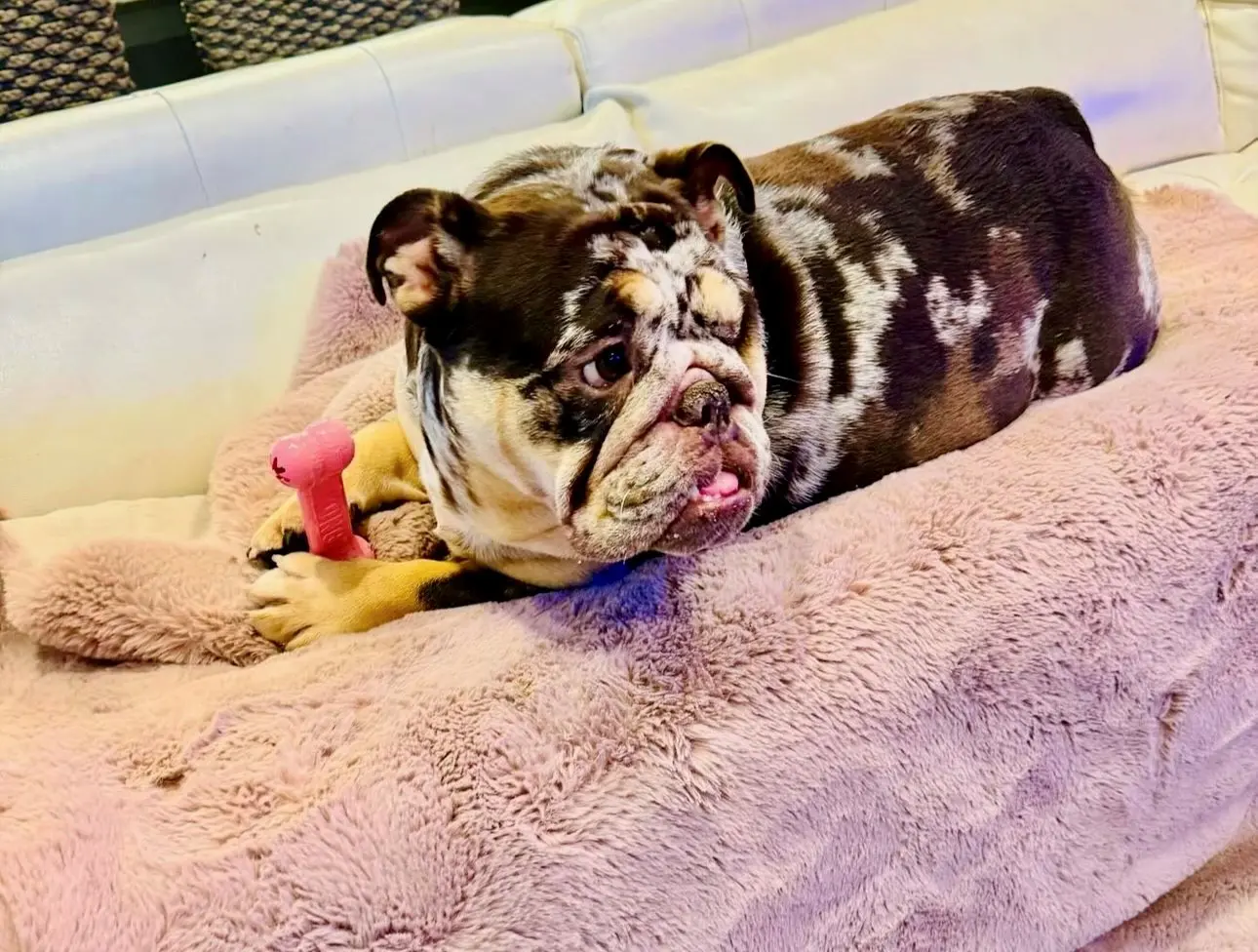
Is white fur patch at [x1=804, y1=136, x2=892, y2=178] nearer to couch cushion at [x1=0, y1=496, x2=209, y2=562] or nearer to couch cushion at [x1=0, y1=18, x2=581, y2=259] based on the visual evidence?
couch cushion at [x1=0, y1=18, x2=581, y2=259]

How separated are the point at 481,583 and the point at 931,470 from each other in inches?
21.1

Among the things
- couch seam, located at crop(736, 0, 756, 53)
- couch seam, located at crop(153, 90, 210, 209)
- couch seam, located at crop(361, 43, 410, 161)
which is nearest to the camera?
couch seam, located at crop(153, 90, 210, 209)

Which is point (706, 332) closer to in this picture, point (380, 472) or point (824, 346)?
point (824, 346)

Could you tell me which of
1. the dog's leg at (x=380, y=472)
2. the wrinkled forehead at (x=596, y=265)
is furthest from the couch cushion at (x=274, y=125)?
the wrinkled forehead at (x=596, y=265)

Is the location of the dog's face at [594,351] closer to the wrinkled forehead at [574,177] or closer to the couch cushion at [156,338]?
the wrinkled forehead at [574,177]

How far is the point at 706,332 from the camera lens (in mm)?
1005

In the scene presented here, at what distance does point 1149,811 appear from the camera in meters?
1.16

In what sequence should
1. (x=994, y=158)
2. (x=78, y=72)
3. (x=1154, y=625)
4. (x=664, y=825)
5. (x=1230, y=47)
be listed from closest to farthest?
(x=664, y=825), (x=1154, y=625), (x=994, y=158), (x=78, y=72), (x=1230, y=47)

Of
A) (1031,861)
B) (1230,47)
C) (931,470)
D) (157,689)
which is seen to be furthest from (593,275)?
(1230,47)

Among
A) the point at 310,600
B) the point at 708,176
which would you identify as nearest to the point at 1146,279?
the point at 708,176

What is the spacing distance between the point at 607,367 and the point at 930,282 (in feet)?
1.67

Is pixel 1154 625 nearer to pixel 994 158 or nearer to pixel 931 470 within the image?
pixel 931 470

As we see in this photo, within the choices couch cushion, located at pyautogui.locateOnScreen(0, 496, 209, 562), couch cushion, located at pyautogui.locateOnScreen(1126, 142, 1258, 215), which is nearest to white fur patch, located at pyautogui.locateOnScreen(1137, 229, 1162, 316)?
couch cushion, located at pyautogui.locateOnScreen(1126, 142, 1258, 215)

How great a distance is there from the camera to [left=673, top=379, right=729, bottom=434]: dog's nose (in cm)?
95
